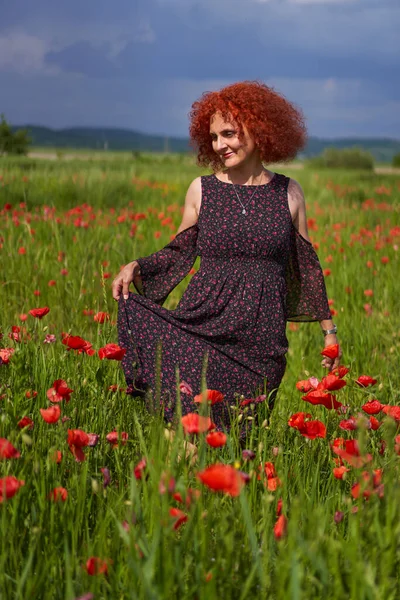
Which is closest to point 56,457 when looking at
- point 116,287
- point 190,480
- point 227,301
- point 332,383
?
point 190,480

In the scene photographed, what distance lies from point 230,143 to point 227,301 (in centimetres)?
67

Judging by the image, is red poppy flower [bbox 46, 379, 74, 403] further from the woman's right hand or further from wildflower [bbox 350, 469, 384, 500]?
the woman's right hand

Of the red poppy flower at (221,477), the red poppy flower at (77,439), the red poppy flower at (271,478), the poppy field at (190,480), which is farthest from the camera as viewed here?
the red poppy flower at (271,478)

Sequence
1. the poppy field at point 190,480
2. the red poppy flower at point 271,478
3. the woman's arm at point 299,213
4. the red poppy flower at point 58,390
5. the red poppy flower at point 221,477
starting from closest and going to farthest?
the red poppy flower at point 221,477 < the poppy field at point 190,480 < the red poppy flower at point 271,478 < the red poppy flower at point 58,390 < the woman's arm at point 299,213

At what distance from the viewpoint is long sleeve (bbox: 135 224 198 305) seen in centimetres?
338

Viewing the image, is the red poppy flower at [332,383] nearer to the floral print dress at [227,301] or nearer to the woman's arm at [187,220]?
the floral print dress at [227,301]

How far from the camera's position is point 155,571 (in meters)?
1.52

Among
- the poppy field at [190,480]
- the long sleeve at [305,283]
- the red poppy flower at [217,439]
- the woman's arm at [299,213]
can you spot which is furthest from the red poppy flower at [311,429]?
the long sleeve at [305,283]

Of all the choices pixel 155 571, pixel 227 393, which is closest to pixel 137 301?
pixel 227 393

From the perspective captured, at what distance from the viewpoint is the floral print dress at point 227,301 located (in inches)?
121

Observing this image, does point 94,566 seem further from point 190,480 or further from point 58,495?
point 190,480

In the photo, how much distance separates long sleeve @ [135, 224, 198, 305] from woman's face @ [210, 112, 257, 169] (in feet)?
1.19

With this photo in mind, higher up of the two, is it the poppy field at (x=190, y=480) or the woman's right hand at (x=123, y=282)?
the woman's right hand at (x=123, y=282)

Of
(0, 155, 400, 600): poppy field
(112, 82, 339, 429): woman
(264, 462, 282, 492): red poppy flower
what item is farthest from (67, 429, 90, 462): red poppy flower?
(112, 82, 339, 429): woman
